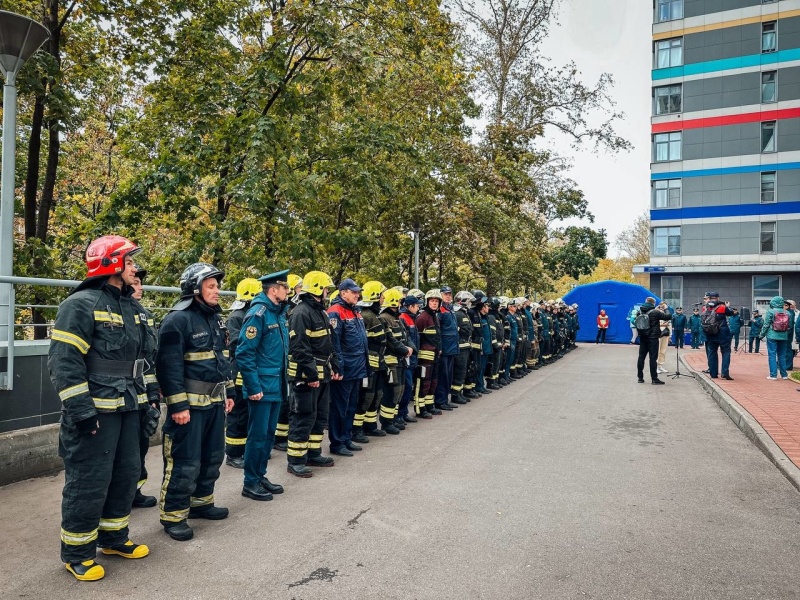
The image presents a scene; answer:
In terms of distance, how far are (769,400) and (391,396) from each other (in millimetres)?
7301

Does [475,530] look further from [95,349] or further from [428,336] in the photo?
[428,336]

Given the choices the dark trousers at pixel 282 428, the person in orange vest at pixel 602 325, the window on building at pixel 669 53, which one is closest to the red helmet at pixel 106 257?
the dark trousers at pixel 282 428

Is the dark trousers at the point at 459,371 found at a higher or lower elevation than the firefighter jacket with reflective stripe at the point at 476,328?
lower

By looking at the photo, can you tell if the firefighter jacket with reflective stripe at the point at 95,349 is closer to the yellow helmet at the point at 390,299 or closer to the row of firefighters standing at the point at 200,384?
the row of firefighters standing at the point at 200,384

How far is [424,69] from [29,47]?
294 inches

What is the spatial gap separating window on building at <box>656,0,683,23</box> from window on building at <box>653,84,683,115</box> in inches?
163

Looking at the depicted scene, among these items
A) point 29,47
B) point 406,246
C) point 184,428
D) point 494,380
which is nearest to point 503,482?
point 184,428

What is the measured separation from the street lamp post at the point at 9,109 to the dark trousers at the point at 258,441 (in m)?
2.64

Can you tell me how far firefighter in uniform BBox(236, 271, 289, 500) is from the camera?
5617 millimetres

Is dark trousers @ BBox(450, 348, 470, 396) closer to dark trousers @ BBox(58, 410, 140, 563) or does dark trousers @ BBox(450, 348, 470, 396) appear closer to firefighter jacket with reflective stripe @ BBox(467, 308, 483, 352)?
firefighter jacket with reflective stripe @ BBox(467, 308, 483, 352)

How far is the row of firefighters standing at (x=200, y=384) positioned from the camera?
4047 millimetres

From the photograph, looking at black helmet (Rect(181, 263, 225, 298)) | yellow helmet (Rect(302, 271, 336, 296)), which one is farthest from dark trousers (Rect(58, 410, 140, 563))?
yellow helmet (Rect(302, 271, 336, 296))

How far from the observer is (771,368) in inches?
583

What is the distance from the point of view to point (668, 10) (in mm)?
37219
